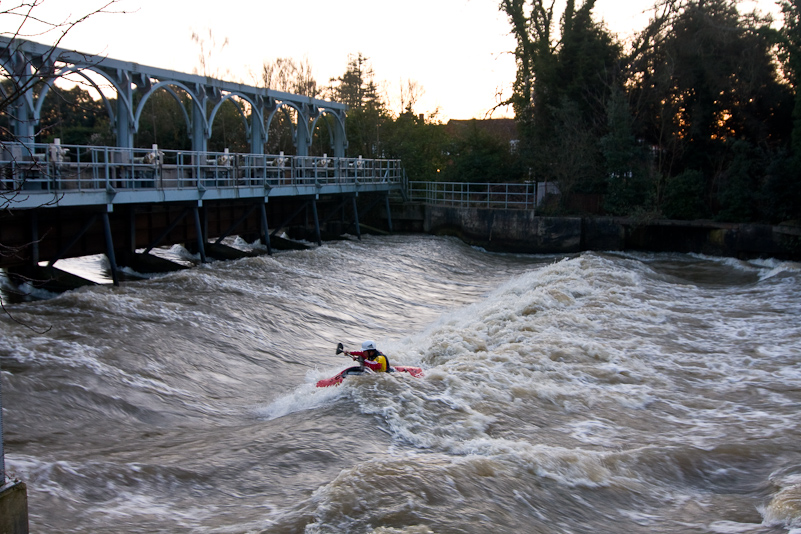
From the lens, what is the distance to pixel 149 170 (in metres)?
16.6

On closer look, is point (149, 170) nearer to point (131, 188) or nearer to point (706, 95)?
point (131, 188)

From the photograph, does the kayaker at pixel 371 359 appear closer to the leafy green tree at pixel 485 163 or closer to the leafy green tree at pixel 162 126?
the leafy green tree at pixel 485 163

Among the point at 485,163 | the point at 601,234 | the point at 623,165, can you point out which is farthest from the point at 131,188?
the point at 485,163

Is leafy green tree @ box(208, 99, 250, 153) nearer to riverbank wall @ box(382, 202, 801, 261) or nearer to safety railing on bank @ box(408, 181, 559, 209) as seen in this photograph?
safety railing on bank @ box(408, 181, 559, 209)

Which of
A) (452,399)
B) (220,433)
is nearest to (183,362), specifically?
(220,433)

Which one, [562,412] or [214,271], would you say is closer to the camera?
[562,412]

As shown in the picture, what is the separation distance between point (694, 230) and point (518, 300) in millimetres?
14272

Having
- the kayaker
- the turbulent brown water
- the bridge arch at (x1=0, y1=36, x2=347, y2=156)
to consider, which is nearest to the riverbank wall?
the bridge arch at (x1=0, y1=36, x2=347, y2=156)

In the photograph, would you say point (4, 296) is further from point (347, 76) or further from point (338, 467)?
point (347, 76)

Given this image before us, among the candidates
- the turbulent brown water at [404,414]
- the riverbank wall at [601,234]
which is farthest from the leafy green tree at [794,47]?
the turbulent brown water at [404,414]

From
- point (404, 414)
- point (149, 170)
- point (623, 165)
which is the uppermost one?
point (623, 165)

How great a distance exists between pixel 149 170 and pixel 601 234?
17564mm

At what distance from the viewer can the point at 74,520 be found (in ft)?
17.6

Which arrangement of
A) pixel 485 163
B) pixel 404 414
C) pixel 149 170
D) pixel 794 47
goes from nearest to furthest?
1. pixel 404 414
2. pixel 149 170
3. pixel 794 47
4. pixel 485 163
